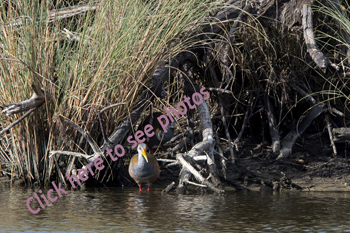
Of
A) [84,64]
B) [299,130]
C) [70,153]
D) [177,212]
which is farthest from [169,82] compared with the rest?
[299,130]

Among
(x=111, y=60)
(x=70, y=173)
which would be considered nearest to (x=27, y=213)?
(x=70, y=173)

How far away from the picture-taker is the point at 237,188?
555cm

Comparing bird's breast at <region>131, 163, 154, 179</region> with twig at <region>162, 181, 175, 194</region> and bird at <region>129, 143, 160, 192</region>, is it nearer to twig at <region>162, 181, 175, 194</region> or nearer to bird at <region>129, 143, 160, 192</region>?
bird at <region>129, 143, 160, 192</region>

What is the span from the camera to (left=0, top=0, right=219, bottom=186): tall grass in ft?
16.6

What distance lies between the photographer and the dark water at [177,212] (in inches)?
149

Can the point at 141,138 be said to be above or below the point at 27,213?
above

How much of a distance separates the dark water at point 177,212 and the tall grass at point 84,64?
23.0 inches

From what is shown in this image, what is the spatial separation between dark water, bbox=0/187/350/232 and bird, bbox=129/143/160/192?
20 centimetres

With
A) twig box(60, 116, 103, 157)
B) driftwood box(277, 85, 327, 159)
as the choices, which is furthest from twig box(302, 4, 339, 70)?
twig box(60, 116, 103, 157)

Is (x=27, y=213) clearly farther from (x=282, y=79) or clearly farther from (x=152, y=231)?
(x=282, y=79)

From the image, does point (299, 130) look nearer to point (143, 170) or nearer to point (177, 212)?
point (143, 170)

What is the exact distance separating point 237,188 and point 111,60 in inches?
77.9

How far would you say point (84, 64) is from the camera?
512 centimetres

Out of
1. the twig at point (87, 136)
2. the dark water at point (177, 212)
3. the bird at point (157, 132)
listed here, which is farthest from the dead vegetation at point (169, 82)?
the dark water at point (177, 212)
